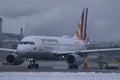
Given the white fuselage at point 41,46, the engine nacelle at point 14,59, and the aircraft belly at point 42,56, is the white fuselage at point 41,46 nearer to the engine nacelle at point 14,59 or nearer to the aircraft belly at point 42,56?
the aircraft belly at point 42,56

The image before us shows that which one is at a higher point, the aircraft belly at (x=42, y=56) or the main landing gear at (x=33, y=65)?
the aircraft belly at (x=42, y=56)

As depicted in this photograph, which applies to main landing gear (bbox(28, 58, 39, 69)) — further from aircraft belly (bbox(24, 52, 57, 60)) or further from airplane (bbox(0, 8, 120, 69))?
aircraft belly (bbox(24, 52, 57, 60))

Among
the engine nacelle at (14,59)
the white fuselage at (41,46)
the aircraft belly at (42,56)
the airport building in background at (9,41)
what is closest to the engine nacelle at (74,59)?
the aircraft belly at (42,56)

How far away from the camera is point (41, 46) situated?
49.3 meters

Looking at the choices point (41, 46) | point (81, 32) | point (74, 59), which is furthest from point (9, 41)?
point (74, 59)

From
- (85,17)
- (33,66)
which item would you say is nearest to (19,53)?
(33,66)

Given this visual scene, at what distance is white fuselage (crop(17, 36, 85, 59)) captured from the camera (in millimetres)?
47281

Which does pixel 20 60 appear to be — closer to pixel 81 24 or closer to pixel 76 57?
pixel 76 57

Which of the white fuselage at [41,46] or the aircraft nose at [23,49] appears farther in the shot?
the white fuselage at [41,46]

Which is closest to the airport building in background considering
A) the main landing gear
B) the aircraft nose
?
the main landing gear

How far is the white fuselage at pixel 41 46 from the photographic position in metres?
47.3

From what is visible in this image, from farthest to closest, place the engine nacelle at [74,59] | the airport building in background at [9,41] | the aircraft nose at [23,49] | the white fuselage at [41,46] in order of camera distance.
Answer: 1. the airport building in background at [9,41]
2. the engine nacelle at [74,59]
3. the white fuselage at [41,46]
4. the aircraft nose at [23,49]

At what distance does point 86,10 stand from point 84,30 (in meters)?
6.58
